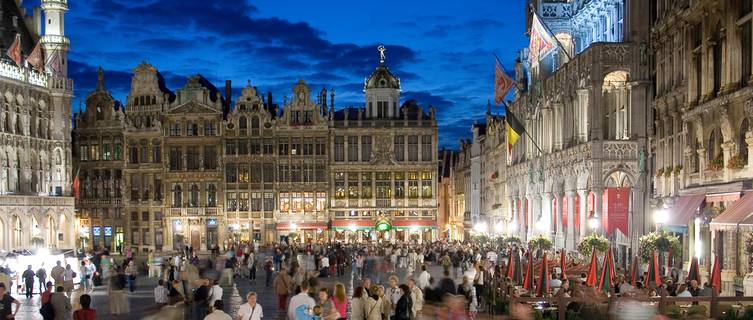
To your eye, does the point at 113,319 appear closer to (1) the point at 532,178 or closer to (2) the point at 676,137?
(2) the point at 676,137

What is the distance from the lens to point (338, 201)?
8988 cm

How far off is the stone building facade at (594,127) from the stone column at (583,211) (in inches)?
1.7

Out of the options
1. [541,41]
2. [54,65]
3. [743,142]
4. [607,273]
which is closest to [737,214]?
[743,142]

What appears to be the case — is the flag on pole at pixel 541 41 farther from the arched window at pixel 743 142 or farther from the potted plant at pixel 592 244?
the arched window at pixel 743 142

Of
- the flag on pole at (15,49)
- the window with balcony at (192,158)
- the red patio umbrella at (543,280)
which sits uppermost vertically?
the flag on pole at (15,49)

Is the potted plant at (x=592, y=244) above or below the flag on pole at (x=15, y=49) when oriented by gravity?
below

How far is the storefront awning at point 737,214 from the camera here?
2686 cm

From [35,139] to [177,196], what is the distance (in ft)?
54.5

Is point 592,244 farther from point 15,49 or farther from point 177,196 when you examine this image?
point 177,196

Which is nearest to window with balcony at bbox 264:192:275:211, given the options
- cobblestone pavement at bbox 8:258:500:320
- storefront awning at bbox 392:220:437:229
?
storefront awning at bbox 392:220:437:229

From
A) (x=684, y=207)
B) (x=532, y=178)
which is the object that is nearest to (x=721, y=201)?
(x=684, y=207)

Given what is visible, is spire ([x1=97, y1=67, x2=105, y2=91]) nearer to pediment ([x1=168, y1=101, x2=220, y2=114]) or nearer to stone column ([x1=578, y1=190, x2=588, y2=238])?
pediment ([x1=168, y1=101, x2=220, y2=114])

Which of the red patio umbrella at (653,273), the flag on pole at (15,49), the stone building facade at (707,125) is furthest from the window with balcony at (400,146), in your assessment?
the red patio umbrella at (653,273)

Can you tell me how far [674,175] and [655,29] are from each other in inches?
223
